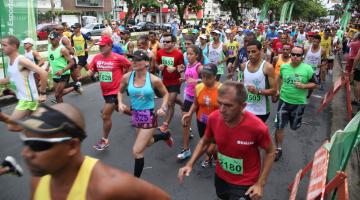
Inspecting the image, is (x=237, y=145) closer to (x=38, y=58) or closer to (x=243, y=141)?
(x=243, y=141)

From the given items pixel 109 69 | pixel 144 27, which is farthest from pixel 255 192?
pixel 144 27

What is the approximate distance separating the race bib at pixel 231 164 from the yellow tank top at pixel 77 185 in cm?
160

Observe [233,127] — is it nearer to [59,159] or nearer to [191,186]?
[59,159]

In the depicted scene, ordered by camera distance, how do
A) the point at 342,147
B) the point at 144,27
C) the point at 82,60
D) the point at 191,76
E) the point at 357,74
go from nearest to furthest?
the point at 342,147 < the point at 191,76 < the point at 357,74 < the point at 82,60 < the point at 144,27

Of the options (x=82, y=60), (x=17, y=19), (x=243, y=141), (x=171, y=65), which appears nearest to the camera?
(x=243, y=141)

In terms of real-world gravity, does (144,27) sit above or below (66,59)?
above

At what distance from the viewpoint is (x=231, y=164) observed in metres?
3.12

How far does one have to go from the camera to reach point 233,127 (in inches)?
117

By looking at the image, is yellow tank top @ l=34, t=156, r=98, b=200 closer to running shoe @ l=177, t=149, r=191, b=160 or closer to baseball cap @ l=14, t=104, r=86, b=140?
baseball cap @ l=14, t=104, r=86, b=140

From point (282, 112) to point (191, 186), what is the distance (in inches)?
76.0

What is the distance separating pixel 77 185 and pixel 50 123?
31 cm

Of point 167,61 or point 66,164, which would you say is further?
point 167,61

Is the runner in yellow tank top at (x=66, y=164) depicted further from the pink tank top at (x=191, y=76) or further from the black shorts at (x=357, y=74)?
the black shorts at (x=357, y=74)

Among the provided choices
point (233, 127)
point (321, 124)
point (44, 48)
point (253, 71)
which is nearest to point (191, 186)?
point (253, 71)
